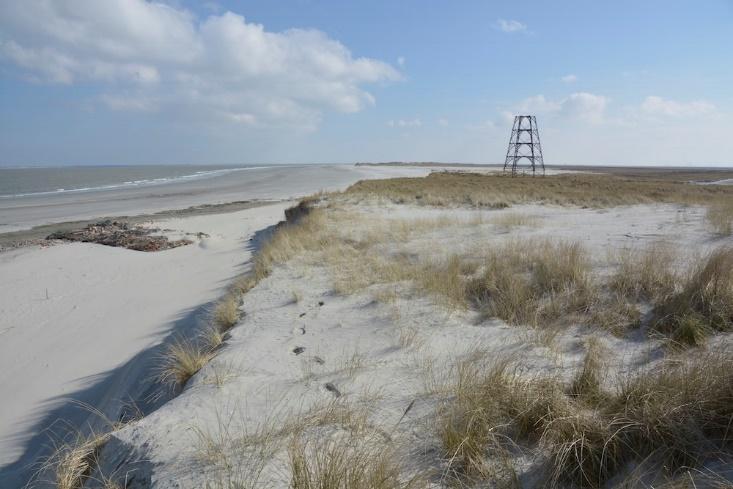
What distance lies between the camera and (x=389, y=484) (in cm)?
200

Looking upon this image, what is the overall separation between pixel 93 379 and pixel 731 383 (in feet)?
22.2

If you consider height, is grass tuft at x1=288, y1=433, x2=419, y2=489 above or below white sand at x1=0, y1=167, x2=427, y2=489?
above

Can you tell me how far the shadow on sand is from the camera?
12.6 feet

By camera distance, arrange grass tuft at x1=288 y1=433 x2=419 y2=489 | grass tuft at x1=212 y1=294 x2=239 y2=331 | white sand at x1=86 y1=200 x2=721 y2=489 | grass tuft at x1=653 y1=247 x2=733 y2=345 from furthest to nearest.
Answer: grass tuft at x1=212 y1=294 x2=239 y2=331 < grass tuft at x1=653 y1=247 x2=733 y2=345 < white sand at x1=86 y1=200 x2=721 y2=489 < grass tuft at x1=288 y1=433 x2=419 y2=489

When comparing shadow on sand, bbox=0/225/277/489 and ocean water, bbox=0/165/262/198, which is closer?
shadow on sand, bbox=0/225/277/489

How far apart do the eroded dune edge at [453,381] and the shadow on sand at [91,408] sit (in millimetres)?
252

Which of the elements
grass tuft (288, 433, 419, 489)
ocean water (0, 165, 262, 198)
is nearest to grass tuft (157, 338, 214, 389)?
grass tuft (288, 433, 419, 489)

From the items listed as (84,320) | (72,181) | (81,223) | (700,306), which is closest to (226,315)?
(84,320)

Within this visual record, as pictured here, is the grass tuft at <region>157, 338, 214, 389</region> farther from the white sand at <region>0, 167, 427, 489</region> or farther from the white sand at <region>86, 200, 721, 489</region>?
the white sand at <region>0, 167, 427, 489</region>

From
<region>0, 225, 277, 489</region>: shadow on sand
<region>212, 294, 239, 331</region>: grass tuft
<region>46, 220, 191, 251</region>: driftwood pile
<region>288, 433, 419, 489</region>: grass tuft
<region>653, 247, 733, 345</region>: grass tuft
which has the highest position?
<region>653, 247, 733, 345</region>: grass tuft

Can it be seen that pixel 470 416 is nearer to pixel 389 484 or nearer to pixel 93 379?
pixel 389 484

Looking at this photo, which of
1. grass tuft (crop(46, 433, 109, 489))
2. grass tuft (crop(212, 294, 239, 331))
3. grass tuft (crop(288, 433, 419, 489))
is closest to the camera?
grass tuft (crop(288, 433, 419, 489))

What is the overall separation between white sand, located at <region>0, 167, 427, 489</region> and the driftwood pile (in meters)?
0.59

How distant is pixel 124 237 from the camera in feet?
47.5
